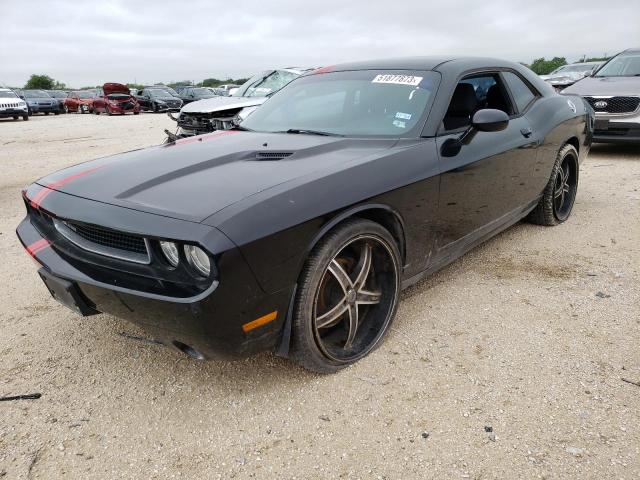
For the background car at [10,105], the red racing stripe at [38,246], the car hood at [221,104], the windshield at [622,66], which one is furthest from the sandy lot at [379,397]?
the background car at [10,105]

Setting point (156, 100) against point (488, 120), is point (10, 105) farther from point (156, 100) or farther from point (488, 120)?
point (488, 120)

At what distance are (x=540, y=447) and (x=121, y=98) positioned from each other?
26.4 meters

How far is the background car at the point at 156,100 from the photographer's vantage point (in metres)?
24.5

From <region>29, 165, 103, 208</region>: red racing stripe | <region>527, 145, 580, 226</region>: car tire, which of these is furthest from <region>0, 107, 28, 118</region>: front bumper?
<region>527, 145, 580, 226</region>: car tire

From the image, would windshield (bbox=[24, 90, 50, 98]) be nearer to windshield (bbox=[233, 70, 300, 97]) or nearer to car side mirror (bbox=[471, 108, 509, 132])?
windshield (bbox=[233, 70, 300, 97])

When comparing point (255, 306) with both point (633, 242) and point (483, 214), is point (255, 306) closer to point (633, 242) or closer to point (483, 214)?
point (483, 214)

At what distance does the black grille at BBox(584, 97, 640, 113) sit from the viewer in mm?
6973

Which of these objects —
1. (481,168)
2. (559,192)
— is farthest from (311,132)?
(559,192)

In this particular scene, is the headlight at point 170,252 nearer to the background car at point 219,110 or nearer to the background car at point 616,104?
the background car at point 219,110

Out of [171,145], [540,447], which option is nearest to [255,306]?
[540,447]

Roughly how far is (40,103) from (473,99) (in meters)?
28.3

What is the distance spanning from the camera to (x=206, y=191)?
6.73 ft

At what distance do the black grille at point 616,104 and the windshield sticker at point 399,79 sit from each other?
5.64 m

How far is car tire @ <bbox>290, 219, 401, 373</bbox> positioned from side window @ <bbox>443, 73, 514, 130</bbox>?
938 millimetres
